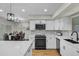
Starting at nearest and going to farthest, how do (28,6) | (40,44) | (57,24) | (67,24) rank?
1. (28,6)
2. (67,24)
3. (40,44)
4. (57,24)

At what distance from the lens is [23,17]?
7.34 m

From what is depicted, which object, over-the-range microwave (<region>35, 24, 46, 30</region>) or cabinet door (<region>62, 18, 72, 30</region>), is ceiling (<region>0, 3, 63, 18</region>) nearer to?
cabinet door (<region>62, 18, 72, 30</region>)

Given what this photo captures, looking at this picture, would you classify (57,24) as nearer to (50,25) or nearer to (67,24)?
(50,25)

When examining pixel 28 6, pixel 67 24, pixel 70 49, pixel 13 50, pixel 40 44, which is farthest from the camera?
pixel 40 44

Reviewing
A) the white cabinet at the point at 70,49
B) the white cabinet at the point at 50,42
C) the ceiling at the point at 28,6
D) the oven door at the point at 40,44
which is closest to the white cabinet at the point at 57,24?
the white cabinet at the point at 50,42

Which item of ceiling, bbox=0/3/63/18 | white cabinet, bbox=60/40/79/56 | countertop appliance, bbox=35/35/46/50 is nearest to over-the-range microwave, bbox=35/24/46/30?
countertop appliance, bbox=35/35/46/50

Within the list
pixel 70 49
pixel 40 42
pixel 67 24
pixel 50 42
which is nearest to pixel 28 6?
pixel 67 24

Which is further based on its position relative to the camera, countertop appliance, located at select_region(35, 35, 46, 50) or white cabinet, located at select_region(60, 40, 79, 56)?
countertop appliance, located at select_region(35, 35, 46, 50)

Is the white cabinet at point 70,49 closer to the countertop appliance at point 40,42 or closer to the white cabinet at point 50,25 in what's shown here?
the countertop appliance at point 40,42

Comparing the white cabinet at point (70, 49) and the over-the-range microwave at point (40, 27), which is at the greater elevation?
the over-the-range microwave at point (40, 27)

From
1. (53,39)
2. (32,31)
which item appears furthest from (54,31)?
(32,31)

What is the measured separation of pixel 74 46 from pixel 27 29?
439cm

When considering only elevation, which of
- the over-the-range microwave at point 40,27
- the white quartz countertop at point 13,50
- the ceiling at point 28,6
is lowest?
the white quartz countertop at point 13,50

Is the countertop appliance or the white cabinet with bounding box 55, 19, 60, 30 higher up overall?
the white cabinet with bounding box 55, 19, 60, 30
